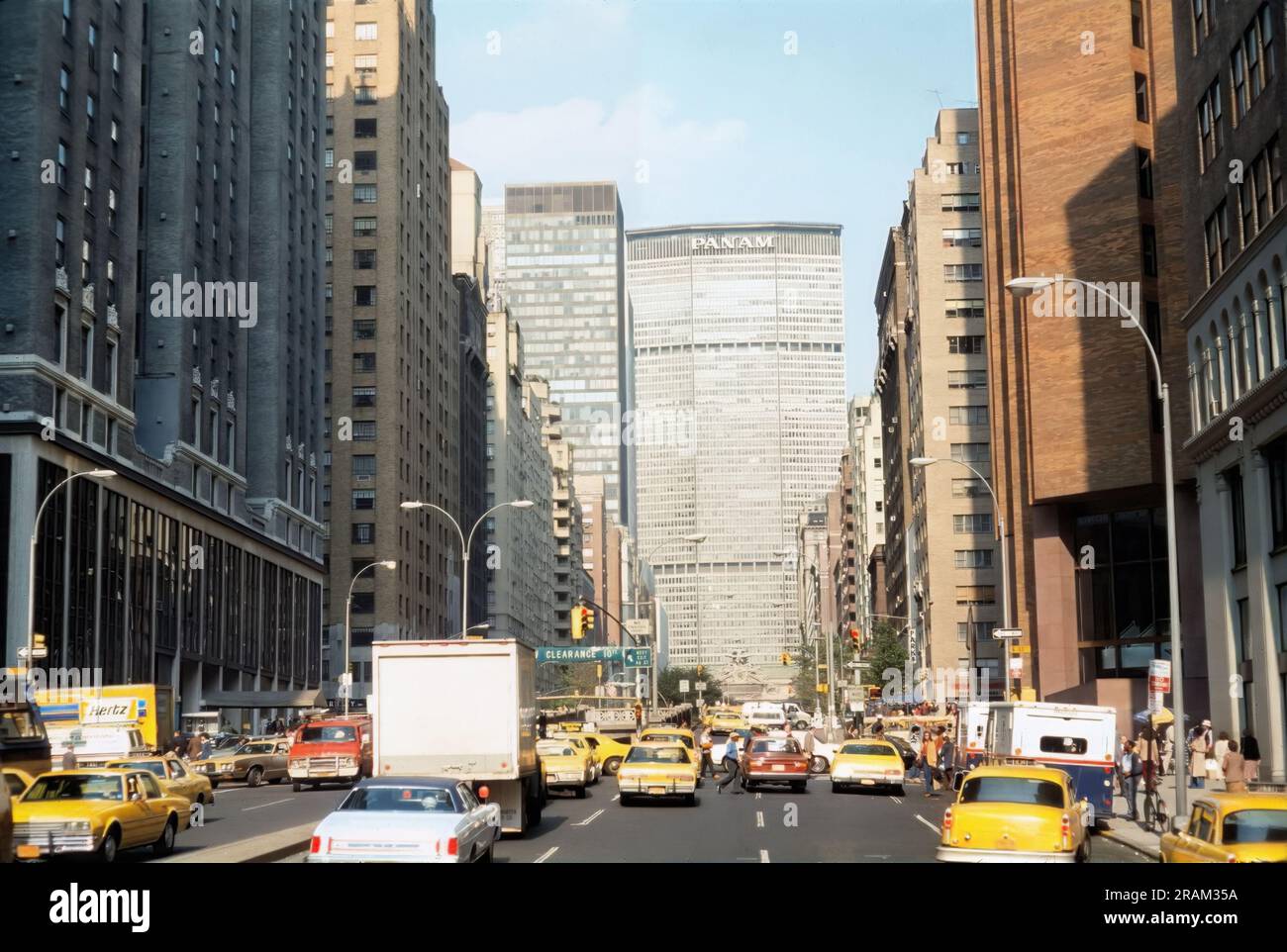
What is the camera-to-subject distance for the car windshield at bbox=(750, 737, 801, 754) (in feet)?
137

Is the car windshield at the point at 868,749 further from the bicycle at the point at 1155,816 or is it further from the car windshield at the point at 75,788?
the car windshield at the point at 75,788

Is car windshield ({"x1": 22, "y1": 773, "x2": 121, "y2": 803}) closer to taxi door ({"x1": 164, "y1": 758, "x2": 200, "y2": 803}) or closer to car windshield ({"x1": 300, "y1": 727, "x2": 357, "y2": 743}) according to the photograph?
taxi door ({"x1": 164, "y1": 758, "x2": 200, "y2": 803})

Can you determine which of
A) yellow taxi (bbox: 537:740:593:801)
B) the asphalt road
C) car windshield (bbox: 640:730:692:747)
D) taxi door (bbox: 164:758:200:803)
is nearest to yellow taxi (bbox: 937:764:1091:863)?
the asphalt road

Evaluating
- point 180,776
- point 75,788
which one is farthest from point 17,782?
point 180,776

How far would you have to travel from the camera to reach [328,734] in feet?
145

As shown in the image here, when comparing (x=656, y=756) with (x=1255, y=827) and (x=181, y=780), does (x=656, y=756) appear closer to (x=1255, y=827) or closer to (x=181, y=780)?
(x=181, y=780)

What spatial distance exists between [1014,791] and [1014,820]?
27.7 inches

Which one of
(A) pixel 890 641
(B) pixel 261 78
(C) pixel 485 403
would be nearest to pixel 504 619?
Answer: (C) pixel 485 403

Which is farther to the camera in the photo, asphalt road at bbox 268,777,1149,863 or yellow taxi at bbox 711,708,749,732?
yellow taxi at bbox 711,708,749,732

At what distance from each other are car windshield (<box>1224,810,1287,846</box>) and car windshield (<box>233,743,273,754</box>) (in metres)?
39.9

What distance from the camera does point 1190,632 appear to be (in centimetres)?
6041

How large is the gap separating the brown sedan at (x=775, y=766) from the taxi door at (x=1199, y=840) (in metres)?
25.0

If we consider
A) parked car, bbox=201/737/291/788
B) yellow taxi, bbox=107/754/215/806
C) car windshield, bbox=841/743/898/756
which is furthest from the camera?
parked car, bbox=201/737/291/788
